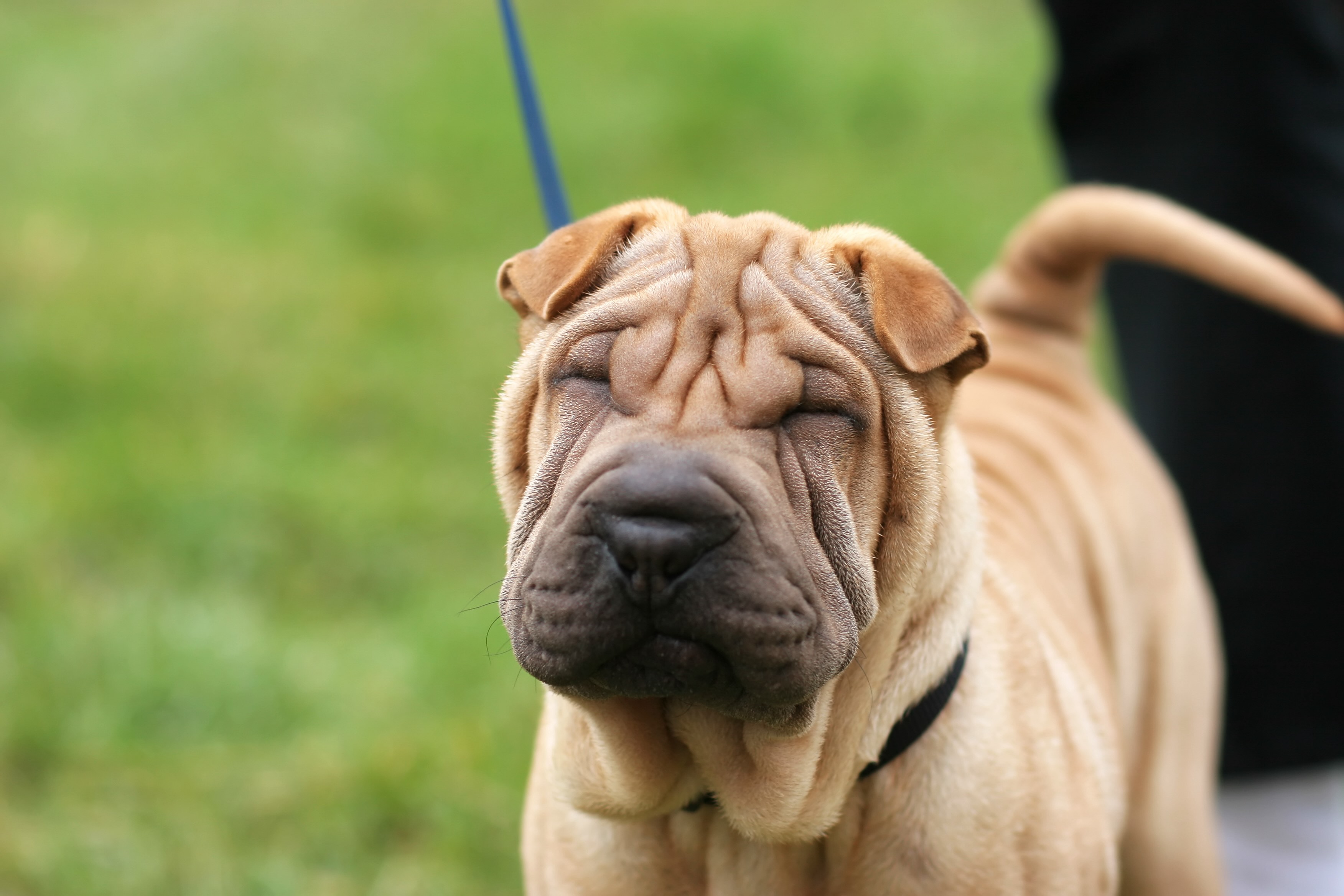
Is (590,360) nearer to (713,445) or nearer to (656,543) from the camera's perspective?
(713,445)

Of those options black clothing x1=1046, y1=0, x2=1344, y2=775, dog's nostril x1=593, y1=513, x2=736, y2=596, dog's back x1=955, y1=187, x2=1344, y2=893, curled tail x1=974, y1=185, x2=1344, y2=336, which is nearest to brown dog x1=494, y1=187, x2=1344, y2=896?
dog's nostril x1=593, y1=513, x2=736, y2=596

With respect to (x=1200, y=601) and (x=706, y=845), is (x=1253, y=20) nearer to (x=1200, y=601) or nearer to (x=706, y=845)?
(x=1200, y=601)

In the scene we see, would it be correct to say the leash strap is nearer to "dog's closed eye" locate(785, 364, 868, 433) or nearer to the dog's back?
"dog's closed eye" locate(785, 364, 868, 433)

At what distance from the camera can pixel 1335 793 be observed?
388 cm

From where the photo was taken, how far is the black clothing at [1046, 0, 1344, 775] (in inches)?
144

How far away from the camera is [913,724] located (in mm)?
2314

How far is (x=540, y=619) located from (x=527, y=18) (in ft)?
31.4

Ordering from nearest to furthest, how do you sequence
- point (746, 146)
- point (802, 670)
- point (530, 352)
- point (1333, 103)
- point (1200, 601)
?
point (802, 670) → point (530, 352) → point (1200, 601) → point (1333, 103) → point (746, 146)

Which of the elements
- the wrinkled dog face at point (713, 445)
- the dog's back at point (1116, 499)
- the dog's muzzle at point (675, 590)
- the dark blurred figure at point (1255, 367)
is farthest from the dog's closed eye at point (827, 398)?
the dark blurred figure at point (1255, 367)

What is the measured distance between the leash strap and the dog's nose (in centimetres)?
57

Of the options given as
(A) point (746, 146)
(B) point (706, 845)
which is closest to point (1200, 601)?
(B) point (706, 845)

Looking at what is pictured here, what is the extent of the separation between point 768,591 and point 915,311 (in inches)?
20.9

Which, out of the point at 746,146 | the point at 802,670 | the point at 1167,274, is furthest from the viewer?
the point at 746,146

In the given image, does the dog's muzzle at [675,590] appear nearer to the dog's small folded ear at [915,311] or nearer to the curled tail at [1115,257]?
the dog's small folded ear at [915,311]
